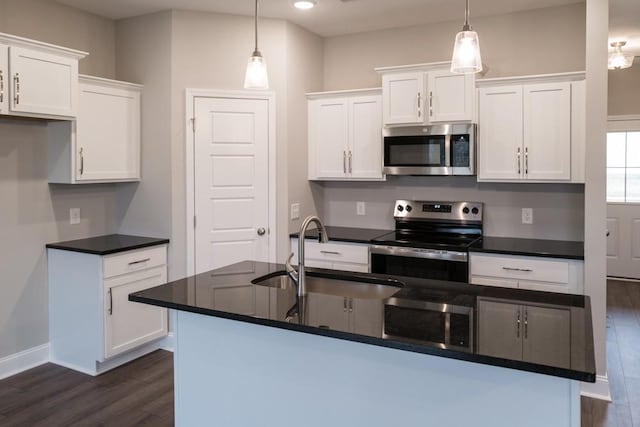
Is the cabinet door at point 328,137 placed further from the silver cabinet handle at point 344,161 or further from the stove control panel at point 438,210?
the stove control panel at point 438,210

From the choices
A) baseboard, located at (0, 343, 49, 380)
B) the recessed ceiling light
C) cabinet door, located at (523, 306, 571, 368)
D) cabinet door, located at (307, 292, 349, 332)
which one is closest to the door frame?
the recessed ceiling light

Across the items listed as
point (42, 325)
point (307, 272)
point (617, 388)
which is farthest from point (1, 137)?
point (617, 388)

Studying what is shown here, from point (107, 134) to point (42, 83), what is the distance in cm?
65

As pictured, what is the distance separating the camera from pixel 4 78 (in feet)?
10.2

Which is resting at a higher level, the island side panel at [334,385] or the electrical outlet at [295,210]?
the electrical outlet at [295,210]

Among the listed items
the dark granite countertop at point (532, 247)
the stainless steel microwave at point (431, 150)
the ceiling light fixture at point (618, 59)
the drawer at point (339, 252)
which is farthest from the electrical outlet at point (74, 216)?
the ceiling light fixture at point (618, 59)

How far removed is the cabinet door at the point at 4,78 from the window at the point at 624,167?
6676mm

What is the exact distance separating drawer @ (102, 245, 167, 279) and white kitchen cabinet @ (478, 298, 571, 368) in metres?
2.61

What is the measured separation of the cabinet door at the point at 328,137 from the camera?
442 cm

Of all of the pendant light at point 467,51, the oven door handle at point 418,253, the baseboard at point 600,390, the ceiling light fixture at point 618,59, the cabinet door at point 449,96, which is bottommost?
the baseboard at point 600,390

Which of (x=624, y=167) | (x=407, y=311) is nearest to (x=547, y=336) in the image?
(x=407, y=311)

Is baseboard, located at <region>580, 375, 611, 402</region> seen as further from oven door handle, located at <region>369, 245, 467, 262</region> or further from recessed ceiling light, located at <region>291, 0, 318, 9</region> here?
recessed ceiling light, located at <region>291, 0, 318, 9</region>

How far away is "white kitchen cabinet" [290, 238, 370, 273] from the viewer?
408cm

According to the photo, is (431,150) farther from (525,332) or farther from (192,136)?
(525,332)
